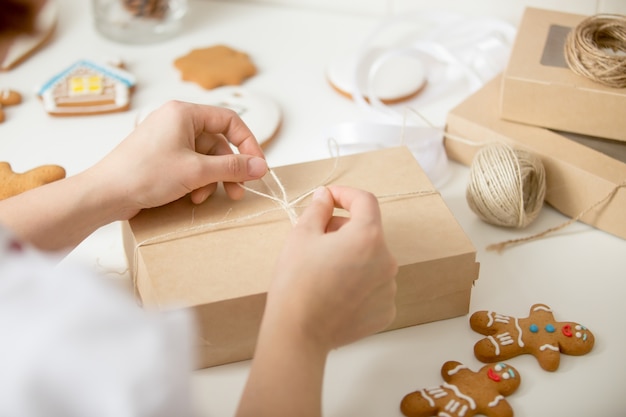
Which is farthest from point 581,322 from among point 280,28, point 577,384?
point 280,28

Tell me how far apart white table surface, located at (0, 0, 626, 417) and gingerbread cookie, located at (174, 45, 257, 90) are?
0.05ft

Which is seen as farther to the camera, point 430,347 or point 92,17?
point 92,17

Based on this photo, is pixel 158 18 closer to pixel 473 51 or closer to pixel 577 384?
pixel 473 51

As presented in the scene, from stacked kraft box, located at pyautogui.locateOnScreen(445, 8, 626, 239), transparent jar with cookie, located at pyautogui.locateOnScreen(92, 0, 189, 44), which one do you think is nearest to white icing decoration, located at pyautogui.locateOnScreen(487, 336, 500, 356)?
stacked kraft box, located at pyautogui.locateOnScreen(445, 8, 626, 239)

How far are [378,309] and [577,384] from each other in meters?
0.23

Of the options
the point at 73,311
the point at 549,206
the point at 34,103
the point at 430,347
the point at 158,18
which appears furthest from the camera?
the point at 158,18

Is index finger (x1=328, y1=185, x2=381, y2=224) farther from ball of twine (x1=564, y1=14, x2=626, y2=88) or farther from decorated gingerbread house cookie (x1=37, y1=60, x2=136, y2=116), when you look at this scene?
decorated gingerbread house cookie (x1=37, y1=60, x2=136, y2=116)

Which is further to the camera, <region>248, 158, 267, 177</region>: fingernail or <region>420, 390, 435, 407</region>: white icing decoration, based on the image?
<region>248, 158, 267, 177</region>: fingernail

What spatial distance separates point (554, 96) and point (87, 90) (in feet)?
2.22

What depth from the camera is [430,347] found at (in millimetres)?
795

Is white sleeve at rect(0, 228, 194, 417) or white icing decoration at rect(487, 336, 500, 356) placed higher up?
white sleeve at rect(0, 228, 194, 417)

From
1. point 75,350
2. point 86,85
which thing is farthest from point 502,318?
point 86,85

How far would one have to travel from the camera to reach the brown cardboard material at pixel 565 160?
35.6 inches

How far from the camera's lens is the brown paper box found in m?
0.74
